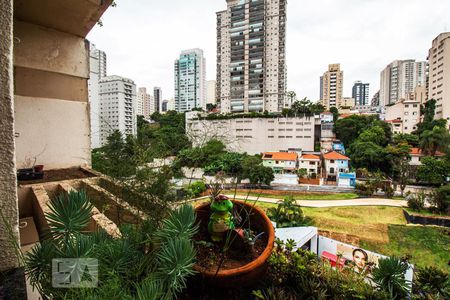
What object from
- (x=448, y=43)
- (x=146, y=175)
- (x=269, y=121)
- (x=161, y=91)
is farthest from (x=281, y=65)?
(x=161, y=91)

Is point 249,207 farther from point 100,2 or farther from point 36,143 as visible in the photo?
point 36,143

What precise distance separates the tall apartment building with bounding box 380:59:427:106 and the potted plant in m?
66.6

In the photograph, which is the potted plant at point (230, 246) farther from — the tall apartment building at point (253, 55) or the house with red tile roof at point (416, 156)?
the tall apartment building at point (253, 55)

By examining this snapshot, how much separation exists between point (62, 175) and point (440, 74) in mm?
45527

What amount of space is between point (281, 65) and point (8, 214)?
37723 mm

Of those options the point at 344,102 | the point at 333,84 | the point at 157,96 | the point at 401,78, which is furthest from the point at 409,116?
the point at 157,96

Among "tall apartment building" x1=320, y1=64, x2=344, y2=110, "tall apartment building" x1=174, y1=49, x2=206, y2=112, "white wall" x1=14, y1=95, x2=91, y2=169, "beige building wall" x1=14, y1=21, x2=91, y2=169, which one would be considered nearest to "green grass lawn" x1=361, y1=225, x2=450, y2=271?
"white wall" x1=14, y1=95, x2=91, y2=169

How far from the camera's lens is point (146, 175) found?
4.42 ft

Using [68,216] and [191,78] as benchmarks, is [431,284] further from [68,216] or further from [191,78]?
[191,78]

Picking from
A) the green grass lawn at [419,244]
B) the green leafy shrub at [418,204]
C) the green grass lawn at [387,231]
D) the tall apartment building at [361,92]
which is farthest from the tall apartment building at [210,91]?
the tall apartment building at [361,92]

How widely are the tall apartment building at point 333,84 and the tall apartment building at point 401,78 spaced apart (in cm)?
1167

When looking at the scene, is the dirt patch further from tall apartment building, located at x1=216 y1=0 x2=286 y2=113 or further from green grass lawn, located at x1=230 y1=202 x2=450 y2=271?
tall apartment building, located at x1=216 y1=0 x2=286 y2=113

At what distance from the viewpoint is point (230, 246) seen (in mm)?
1084

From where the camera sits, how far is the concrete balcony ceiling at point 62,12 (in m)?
2.54
